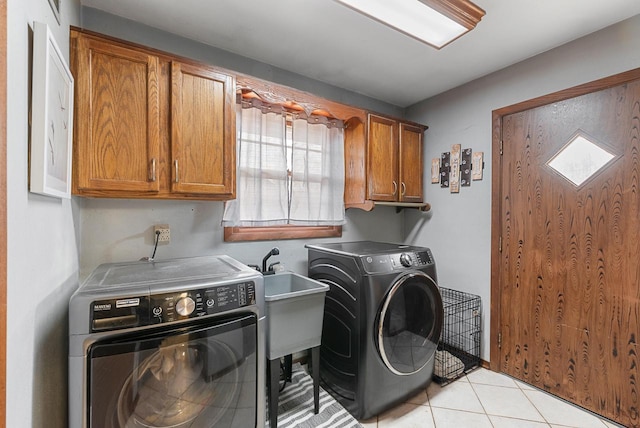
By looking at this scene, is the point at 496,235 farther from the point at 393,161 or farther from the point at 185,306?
the point at 185,306

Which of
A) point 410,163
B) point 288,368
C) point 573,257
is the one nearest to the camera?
point 573,257

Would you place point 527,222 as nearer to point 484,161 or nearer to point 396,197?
point 484,161

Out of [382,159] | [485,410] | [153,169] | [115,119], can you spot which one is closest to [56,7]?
[115,119]

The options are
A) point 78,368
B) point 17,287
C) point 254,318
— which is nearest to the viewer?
point 17,287

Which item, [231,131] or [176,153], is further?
[231,131]

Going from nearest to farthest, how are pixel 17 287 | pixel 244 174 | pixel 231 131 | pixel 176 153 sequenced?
1. pixel 17 287
2. pixel 176 153
3. pixel 231 131
4. pixel 244 174

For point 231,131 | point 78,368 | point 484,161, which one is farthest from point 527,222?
point 78,368

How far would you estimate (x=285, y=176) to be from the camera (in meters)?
A: 2.22

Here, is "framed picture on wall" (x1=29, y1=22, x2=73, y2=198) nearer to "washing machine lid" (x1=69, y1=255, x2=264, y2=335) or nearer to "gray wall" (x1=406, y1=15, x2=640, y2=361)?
"washing machine lid" (x1=69, y1=255, x2=264, y2=335)

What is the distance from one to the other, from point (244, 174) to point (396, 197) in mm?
1365

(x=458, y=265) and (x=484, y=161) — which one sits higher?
(x=484, y=161)

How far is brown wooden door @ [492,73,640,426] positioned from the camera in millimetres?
1678

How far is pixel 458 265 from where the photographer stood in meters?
2.56

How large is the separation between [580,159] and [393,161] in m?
1.27
